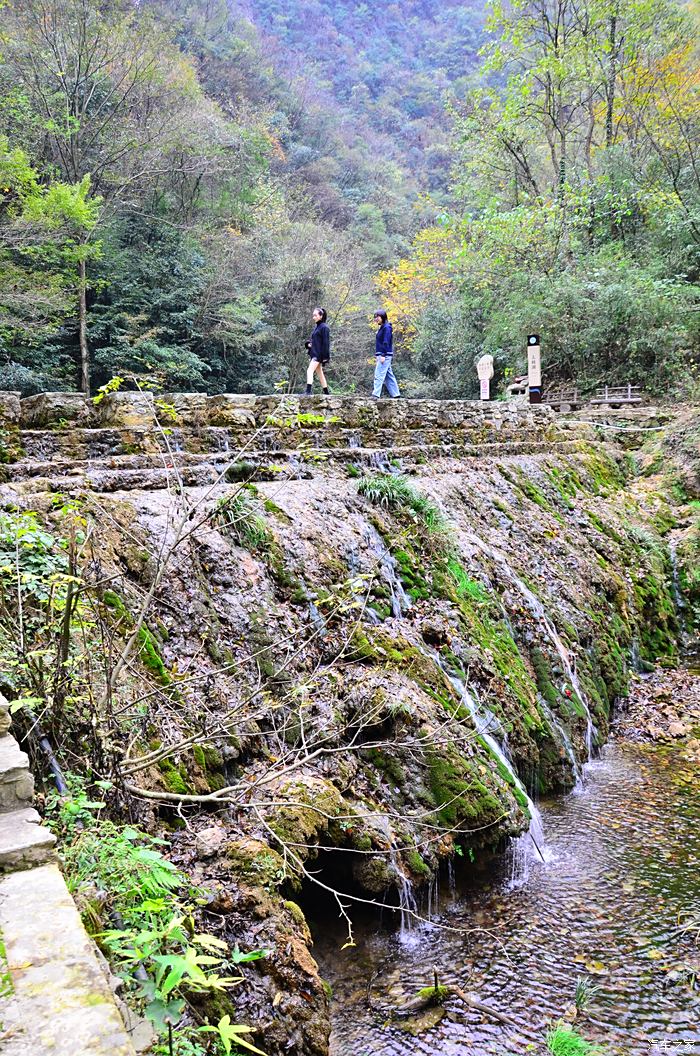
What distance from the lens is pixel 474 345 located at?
71.5ft

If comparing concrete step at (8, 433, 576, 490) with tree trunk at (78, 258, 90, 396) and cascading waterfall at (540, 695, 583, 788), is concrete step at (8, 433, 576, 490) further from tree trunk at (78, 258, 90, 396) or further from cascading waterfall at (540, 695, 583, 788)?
tree trunk at (78, 258, 90, 396)

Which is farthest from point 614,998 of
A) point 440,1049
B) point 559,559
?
point 559,559

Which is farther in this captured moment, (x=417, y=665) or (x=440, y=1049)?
(x=417, y=665)

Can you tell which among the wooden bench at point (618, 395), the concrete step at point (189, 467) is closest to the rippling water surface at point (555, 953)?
the concrete step at point (189, 467)

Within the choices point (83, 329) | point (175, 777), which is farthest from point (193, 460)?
Result: point (83, 329)

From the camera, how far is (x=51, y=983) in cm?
155

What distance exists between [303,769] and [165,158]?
1814 cm

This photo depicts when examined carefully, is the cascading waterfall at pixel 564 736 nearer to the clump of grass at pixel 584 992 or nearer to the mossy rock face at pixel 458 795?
the mossy rock face at pixel 458 795

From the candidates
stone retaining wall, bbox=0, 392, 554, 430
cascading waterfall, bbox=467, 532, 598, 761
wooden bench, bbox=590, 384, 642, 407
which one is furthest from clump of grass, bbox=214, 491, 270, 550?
wooden bench, bbox=590, 384, 642, 407

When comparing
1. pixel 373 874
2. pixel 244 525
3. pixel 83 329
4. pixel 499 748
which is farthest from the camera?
pixel 83 329

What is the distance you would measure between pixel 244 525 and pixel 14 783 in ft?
9.11

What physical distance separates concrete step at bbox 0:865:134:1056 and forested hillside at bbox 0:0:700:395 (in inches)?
485

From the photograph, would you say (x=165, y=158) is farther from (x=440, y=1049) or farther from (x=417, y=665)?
(x=440, y=1049)

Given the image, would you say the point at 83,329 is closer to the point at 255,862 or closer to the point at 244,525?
the point at 244,525
